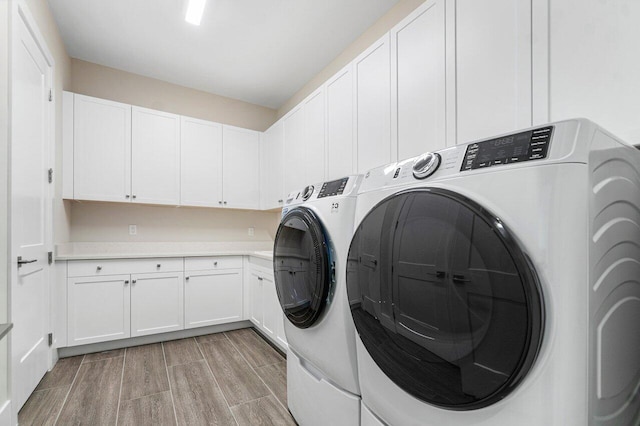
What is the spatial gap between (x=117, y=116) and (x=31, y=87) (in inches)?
39.6

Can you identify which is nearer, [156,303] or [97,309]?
[97,309]

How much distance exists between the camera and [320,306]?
127cm

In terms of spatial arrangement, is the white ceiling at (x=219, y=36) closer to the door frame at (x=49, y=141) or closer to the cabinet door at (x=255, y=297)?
the door frame at (x=49, y=141)

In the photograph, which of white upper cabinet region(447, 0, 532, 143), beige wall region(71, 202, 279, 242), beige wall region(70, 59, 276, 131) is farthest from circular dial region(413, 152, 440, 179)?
beige wall region(70, 59, 276, 131)

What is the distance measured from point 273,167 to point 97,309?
6.85ft

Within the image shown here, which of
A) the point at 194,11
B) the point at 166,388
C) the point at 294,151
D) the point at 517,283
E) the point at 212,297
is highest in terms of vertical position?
the point at 194,11

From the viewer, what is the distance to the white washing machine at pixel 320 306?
1.19 m

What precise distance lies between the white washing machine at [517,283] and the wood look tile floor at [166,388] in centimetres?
125

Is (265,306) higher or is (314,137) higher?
(314,137)

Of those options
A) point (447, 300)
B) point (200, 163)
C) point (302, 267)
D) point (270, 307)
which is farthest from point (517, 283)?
point (200, 163)

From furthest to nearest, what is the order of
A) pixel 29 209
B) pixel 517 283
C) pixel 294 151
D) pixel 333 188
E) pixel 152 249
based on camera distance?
pixel 152 249 < pixel 294 151 < pixel 29 209 < pixel 333 188 < pixel 517 283

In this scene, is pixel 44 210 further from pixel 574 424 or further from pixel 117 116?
pixel 574 424

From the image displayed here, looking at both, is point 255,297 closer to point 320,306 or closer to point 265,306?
point 265,306

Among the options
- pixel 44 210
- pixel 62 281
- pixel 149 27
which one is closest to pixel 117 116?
pixel 149 27
